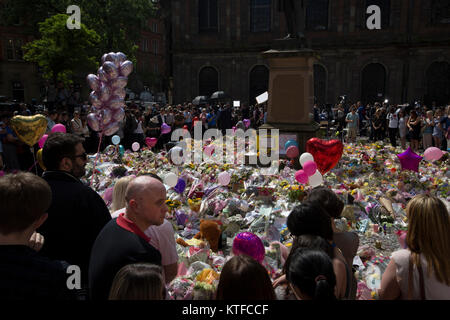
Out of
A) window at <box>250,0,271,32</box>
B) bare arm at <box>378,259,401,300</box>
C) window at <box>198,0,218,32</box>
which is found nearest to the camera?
bare arm at <box>378,259,401,300</box>

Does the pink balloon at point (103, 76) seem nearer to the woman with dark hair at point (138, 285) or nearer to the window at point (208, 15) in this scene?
the woman with dark hair at point (138, 285)

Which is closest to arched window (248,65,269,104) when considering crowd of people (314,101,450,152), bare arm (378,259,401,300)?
crowd of people (314,101,450,152)

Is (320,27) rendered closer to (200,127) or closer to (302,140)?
(200,127)

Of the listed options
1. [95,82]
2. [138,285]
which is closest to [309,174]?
[95,82]

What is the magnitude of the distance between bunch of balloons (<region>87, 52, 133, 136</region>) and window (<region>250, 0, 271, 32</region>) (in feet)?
83.7

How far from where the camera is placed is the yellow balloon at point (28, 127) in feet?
20.2

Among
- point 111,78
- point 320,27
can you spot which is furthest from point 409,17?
point 111,78

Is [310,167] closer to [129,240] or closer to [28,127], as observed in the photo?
[129,240]

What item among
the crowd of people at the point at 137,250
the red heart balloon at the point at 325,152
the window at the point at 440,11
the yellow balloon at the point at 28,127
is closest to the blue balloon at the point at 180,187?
the red heart balloon at the point at 325,152

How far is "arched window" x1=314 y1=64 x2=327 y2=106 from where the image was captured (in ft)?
93.0

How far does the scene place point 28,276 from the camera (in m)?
1.82

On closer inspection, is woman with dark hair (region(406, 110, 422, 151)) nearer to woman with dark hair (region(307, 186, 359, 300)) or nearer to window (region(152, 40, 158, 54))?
woman with dark hair (region(307, 186, 359, 300))

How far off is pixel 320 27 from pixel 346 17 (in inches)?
77.1

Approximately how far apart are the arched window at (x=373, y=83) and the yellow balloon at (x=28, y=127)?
25.9 meters
